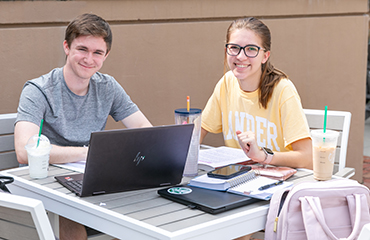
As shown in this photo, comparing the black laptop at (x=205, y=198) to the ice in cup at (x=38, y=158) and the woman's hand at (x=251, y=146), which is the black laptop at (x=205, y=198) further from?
the ice in cup at (x=38, y=158)

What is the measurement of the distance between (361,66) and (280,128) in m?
2.48

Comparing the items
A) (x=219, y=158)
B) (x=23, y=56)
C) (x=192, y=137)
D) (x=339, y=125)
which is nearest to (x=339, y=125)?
(x=339, y=125)

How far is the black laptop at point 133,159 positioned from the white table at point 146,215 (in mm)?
37

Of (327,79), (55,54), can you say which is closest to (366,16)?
(327,79)

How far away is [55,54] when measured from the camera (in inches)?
132

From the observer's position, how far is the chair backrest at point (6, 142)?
273 centimetres

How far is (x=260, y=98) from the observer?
2.55 metres

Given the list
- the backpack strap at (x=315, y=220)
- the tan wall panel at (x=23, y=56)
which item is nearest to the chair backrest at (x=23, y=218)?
the backpack strap at (x=315, y=220)

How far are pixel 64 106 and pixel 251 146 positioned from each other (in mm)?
1063

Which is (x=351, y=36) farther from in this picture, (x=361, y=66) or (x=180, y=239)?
(x=180, y=239)

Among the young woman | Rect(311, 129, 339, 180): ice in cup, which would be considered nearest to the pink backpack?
Rect(311, 129, 339, 180): ice in cup

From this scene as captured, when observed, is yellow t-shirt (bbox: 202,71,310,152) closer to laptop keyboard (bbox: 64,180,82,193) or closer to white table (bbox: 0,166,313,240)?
white table (bbox: 0,166,313,240)

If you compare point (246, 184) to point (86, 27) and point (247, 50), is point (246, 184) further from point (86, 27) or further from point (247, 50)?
point (86, 27)

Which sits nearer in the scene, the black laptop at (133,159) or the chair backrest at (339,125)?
the black laptop at (133,159)
